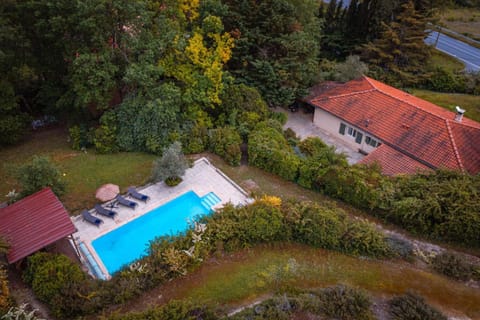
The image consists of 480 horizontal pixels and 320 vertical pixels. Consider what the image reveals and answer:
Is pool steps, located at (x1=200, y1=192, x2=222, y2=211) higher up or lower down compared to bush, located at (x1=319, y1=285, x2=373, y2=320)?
lower down

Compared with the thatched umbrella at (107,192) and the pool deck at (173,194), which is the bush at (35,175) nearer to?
the pool deck at (173,194)

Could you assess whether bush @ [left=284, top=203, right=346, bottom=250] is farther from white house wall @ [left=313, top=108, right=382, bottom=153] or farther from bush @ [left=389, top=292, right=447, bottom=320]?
white house wall @ [left=313, top=108, right=382, bottom=153]

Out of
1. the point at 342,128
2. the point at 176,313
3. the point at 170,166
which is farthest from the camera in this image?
the point at 342,128

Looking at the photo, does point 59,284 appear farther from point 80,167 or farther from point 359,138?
point 359,138

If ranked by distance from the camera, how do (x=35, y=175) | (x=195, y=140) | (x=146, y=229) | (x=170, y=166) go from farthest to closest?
1. (x=195, y=140)
2. (x=170, y=166)
3. (x=146, y=229)
4. (x=35, y=175)

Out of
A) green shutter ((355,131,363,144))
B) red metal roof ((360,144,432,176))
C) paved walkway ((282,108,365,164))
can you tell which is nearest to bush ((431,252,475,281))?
red metal roof ((360,144,432,176))

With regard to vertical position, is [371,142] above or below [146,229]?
above

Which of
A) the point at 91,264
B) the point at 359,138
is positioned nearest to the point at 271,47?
the point at 359,138

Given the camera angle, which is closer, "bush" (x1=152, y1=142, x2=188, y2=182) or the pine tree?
"bush" (x1=152, y1=142, x2=188, y2=182)

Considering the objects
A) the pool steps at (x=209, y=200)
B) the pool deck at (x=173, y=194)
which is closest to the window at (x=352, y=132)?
the pool deck at (x=173, y=194)
